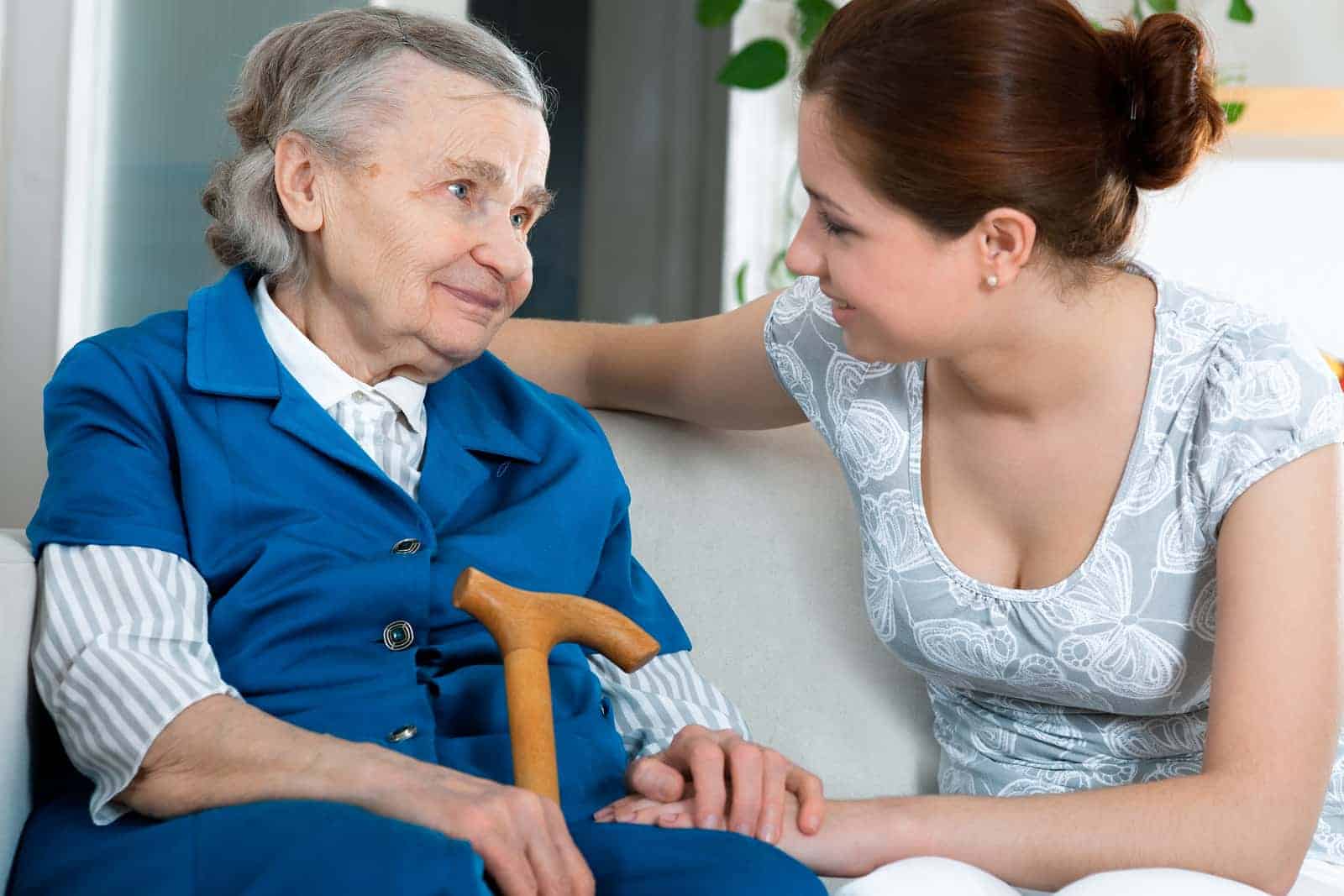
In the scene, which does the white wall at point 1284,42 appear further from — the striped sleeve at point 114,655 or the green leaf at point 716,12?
the striped sleeve at point 114,655

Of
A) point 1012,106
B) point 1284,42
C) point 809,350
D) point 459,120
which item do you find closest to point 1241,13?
point 1284,42

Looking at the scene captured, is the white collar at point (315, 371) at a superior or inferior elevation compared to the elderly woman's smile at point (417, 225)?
inferior

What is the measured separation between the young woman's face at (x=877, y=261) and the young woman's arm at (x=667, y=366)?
0.29 meters

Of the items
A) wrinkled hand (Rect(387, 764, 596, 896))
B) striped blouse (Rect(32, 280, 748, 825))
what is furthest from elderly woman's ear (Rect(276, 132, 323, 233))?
wrinkled hand (Rect(387, 764, 596, 896))

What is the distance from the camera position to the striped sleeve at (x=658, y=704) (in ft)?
4.50

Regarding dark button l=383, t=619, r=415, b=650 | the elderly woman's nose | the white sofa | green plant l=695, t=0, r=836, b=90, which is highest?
green plant l=695, t=0, r=836, b=90

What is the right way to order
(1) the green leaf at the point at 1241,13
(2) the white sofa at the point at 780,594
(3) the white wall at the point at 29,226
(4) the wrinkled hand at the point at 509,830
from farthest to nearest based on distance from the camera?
(1) the green leaf at the point at 1241,13
(3) the white wall at the point at 29,226
(2) the white sofa at the point at 780,594
(4) the wrinkled hand at the point at 509,830

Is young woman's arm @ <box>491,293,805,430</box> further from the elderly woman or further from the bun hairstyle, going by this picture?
the bun hairstyle

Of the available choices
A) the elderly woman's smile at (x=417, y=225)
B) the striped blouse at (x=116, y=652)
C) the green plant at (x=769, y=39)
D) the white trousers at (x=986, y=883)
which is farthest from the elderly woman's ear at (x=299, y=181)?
the green plant at (x=769, y=39)

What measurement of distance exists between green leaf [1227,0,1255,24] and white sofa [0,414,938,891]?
205 centimetres

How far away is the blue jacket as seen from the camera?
118cm

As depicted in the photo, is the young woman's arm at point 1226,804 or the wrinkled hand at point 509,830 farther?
the young woman's arm at point 1226,804

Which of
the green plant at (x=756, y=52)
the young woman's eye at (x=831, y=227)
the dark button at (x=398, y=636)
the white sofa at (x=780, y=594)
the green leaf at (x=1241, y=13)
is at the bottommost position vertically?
the white sofa at (x=780, y=594)

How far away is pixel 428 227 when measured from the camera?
129 cm
